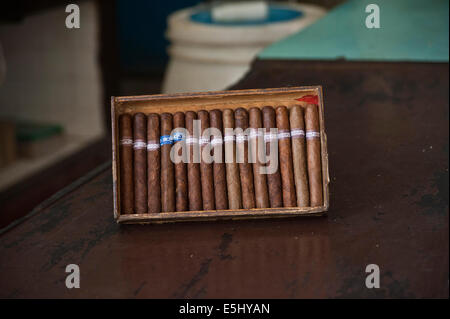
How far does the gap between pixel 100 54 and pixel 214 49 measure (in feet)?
3.94

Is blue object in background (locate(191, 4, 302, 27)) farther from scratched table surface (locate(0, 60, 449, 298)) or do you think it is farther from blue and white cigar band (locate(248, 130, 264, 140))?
blue and white cigar band (locate(248, 130, 264, 140))

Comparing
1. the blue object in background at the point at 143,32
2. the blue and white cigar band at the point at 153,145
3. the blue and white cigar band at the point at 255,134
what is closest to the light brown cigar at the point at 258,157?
the blue and white cigar band at the point at 255,134

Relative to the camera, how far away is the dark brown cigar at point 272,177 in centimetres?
113

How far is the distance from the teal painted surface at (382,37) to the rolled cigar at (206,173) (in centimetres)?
134

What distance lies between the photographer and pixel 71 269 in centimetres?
100

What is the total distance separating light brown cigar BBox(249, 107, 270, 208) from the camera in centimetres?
113

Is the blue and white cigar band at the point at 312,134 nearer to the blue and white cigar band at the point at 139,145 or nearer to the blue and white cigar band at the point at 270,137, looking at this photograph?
the blue and white cigar band at the point at 270,137

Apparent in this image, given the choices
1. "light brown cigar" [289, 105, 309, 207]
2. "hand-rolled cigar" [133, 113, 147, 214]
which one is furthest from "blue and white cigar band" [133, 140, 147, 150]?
"light brown cigar" [289, 105, 309, 207]

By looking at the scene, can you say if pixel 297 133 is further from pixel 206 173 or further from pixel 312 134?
pixel 206 173

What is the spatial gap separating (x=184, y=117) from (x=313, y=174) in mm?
330

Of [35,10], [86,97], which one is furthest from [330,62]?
[86,97]

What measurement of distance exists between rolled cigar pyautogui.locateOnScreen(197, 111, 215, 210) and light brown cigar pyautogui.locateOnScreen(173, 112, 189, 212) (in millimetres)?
41

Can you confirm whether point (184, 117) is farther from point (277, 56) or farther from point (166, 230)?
point (277, 56)
